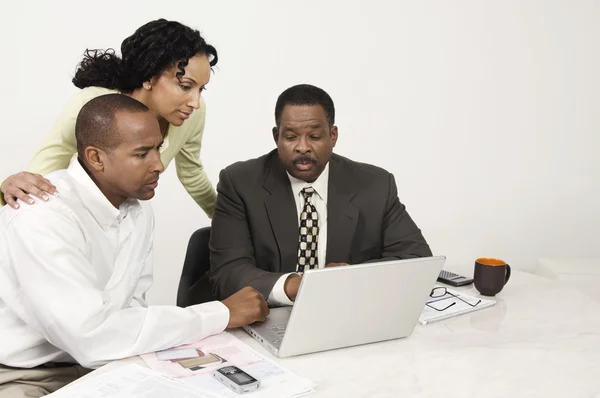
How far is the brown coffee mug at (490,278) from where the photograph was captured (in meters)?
2.02

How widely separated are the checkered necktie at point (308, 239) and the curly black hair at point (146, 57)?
64cm

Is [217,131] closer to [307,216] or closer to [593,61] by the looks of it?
[307,216]

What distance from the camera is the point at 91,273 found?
63.9 inches

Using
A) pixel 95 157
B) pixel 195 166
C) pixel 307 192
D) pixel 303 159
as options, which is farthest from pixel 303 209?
pixel 95 157

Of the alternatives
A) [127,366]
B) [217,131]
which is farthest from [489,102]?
[127,366]

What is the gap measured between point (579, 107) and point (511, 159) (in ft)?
1.80

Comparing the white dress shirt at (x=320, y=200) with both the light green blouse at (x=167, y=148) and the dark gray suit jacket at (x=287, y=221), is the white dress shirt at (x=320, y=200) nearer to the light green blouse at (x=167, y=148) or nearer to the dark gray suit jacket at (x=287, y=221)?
the dark gray suit jacket at (x=287, y=221)

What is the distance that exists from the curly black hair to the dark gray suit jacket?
0.45 m

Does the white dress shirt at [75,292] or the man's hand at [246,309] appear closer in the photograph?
the white dress shirt at [75,292]

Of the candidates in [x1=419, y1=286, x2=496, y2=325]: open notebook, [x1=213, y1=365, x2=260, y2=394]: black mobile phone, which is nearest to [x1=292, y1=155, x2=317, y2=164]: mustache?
[x1=419, y1=286, x2=496, y2=325]: open notebook

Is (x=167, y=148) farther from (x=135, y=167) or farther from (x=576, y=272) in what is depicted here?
(x=576, y=272)

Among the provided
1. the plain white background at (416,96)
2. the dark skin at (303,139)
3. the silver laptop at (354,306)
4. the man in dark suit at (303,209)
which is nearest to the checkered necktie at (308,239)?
the man in dark suit at (303,209)

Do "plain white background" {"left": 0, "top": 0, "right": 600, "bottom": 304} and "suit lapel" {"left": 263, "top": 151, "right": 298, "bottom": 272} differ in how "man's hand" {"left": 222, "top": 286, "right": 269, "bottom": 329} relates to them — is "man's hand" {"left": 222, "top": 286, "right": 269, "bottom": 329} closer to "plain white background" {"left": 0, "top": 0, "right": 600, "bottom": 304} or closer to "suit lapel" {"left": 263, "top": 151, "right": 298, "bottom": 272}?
"suit lapel" {"left": 263, "top": 151, "right": 298, "bottom": 272}

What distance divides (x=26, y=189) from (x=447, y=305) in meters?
1.19
